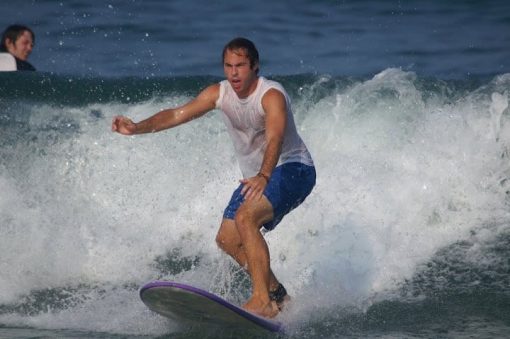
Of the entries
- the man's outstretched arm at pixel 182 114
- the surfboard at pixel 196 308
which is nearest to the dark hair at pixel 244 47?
the man's outstretched arm at pixel 182 114

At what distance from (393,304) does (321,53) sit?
953 cm

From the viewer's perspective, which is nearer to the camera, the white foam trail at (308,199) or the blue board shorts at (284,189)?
the blue board shorts at (284,189)

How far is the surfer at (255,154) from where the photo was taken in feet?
20.5

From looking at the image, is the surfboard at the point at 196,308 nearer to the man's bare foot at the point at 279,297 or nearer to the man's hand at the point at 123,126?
the man's bare foot at the point at 279,297

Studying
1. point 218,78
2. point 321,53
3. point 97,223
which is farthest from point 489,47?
point 97,223

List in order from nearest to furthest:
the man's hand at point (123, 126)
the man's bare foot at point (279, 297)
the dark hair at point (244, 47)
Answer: the dark hair at point (244, 47) → the man's hand at point (123, 126) → the man's bare foot at point (279, 297)

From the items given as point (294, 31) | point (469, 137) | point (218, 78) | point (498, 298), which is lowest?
point (498, 298)

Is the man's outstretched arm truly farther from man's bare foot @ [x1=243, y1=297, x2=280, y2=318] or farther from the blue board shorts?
man's bare foot @ [x1=243, y1=297, x2=280, y2=318]

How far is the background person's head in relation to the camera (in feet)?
40.7

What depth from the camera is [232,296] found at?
25.0ft

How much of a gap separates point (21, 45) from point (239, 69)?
6981mm

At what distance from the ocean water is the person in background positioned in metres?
0.24

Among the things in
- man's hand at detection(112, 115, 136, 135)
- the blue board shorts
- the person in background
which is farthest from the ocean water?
man's hand at detection(112, 115, 136, 135)

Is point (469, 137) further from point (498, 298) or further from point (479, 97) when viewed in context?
point (498, 298)
